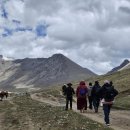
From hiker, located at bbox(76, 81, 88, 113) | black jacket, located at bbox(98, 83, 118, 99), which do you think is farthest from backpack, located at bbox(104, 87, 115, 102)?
hiker, located at bbox(76, 81, 88, 113)

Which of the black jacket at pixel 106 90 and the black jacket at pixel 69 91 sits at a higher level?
the black jacket at pixel 69 91

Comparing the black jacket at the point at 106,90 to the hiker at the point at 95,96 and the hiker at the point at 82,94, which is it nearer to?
the hiker at the point at 82,94

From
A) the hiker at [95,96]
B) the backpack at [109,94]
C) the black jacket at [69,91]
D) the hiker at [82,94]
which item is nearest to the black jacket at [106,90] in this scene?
the backpack at [109,94]

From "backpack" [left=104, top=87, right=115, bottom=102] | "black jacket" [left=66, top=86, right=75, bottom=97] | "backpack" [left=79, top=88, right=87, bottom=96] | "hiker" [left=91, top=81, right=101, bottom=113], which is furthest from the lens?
"black jacket" [left=66, top=86, right=75, bottom=97]

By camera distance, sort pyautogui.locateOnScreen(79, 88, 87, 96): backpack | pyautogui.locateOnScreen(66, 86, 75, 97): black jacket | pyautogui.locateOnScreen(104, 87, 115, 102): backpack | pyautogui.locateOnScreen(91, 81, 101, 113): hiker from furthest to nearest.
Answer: pyautogui.locateOnScreen(66, 86, 75, 97): black jacket
pyautogui.locateOnScreen(91, 81, 101, 113): hiker
pyautogui.locateOnScreen(79, 88, 87, 96): backpack
pyautogui.locateOnScreen(104, 87, 115, 102): backpack

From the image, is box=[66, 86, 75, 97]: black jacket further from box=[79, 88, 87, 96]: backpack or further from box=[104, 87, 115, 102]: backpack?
box=[104, 87, 115, 102]: backpack

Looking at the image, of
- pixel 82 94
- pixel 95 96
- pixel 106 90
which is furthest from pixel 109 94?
pixel 95 96

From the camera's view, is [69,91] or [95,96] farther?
[69,91]

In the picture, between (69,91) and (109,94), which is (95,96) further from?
(109,94)

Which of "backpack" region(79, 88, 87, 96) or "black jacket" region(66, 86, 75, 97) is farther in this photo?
"black jacket" region(66, 86, 75, 97)

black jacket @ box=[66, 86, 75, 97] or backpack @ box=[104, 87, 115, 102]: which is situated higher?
black jacket @ box=[66, 86, 75, 97]

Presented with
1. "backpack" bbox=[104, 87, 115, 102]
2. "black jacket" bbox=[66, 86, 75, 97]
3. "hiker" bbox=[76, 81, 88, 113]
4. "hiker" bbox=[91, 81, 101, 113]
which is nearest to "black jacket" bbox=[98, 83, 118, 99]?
"backpack" bbox=[104, 87, 115, 102]

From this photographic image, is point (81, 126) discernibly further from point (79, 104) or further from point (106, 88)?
point (79, 104)

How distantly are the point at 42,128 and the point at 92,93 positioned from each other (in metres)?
12.4
